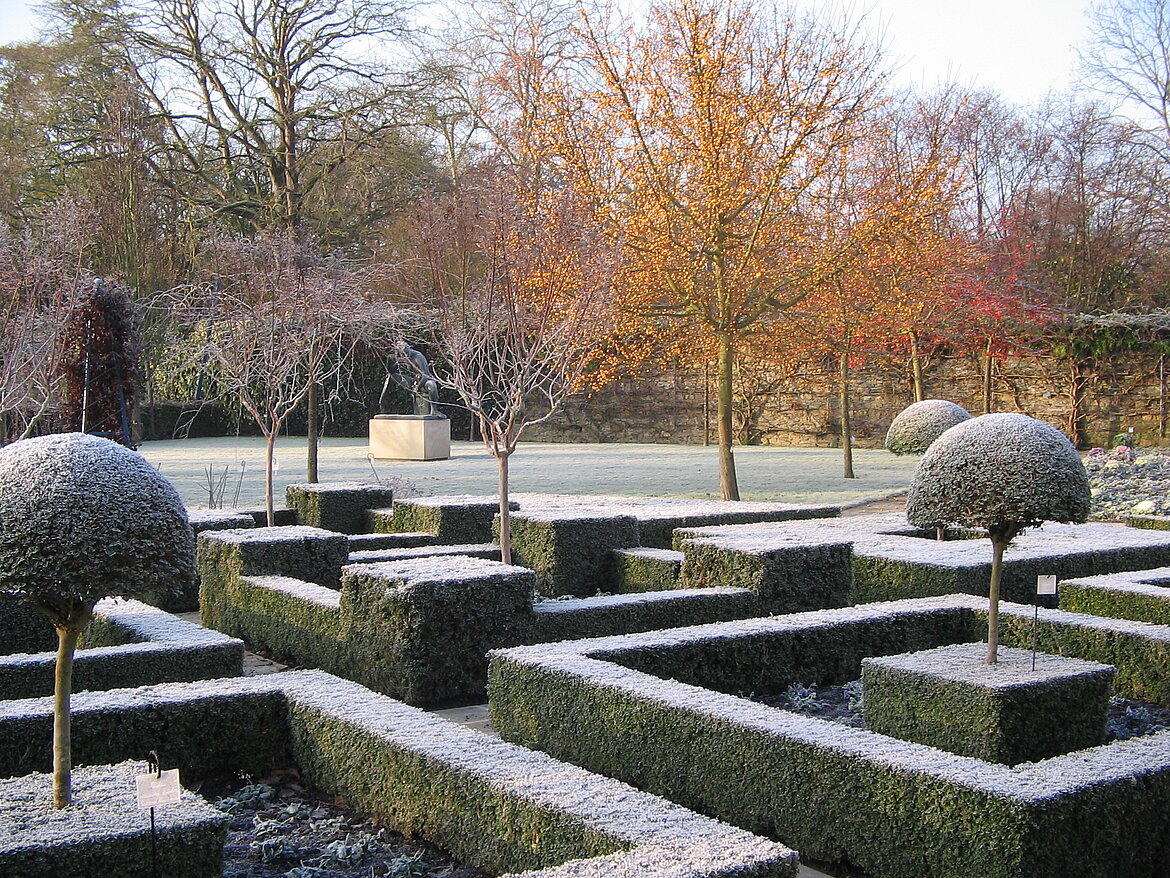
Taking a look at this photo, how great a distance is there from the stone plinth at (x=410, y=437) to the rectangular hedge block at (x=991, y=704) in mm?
17434

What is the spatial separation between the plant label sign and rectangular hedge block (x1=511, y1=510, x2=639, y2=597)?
5657 mm

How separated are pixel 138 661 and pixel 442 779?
2550 mm

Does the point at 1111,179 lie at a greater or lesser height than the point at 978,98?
lesser

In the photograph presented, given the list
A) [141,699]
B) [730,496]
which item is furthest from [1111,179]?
[141,699]

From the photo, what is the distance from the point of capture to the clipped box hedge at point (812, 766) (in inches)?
142

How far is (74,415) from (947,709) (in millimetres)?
11605

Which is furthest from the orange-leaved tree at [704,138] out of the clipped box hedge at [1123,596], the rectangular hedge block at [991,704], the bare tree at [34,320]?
the rectangular hedge block at [991,704]

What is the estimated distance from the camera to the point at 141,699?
4734 millimetres

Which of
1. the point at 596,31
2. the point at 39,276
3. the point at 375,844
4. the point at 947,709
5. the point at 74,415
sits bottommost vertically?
the point at 375,844

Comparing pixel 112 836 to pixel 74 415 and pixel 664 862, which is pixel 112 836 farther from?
pixel 74 415

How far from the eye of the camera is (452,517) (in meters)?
10.2

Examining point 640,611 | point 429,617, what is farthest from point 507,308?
point 429,617

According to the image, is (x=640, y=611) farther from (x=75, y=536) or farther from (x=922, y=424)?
(x=922, y=424)

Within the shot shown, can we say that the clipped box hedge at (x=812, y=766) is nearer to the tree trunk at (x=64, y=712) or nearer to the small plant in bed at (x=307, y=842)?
the small plant in bed at (x=307, y=842)
